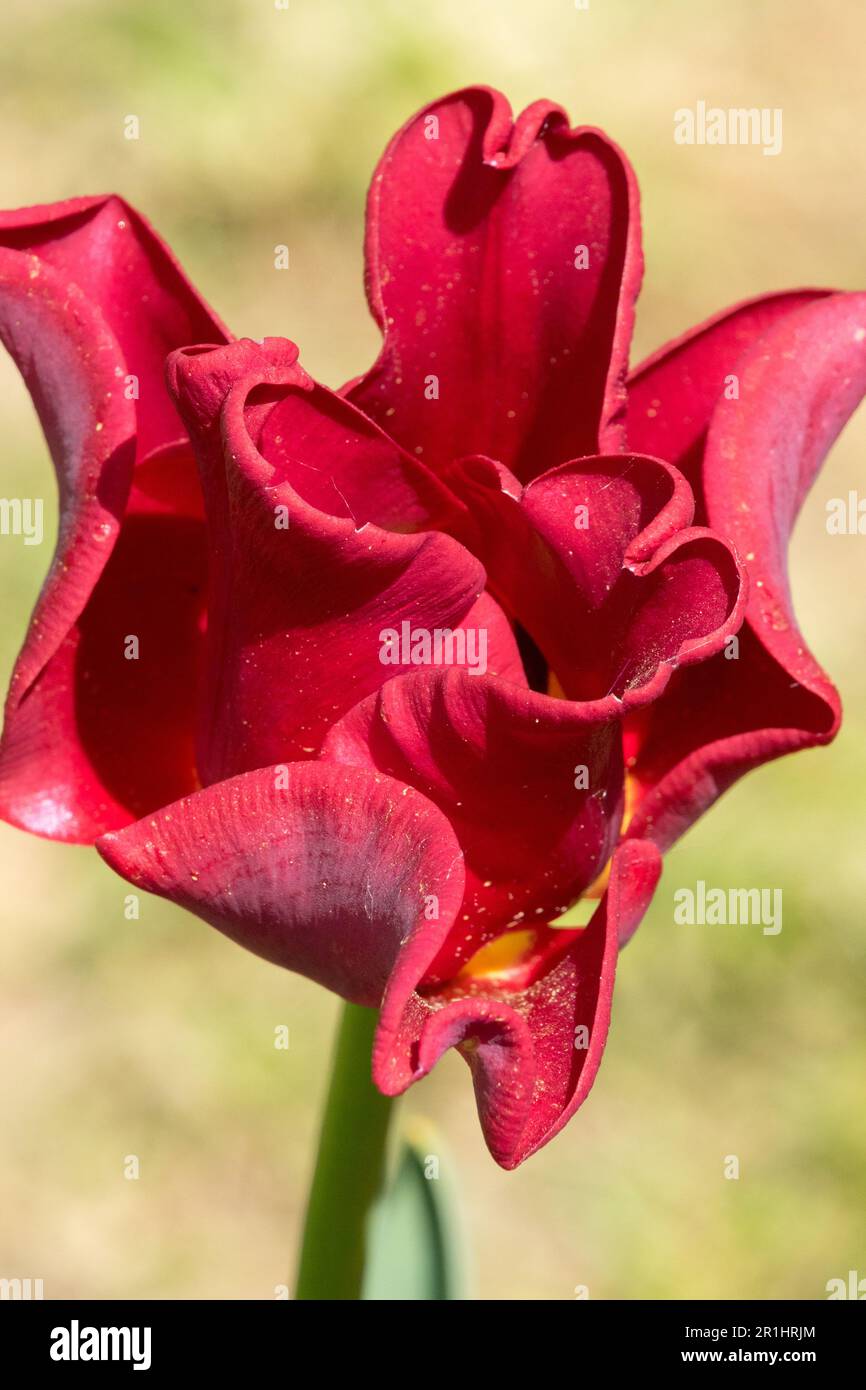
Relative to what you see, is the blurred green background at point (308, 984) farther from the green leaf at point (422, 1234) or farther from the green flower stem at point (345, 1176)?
the green flower stem at point (345, 1176)

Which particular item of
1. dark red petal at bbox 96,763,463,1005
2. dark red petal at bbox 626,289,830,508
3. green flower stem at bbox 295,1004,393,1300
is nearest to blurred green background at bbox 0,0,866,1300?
green flower stem at bbox 295,1004,393,1300

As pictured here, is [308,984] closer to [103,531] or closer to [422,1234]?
[422,1234]

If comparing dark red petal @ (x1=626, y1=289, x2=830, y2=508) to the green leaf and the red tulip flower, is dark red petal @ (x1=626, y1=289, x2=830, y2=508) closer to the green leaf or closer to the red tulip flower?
the red tulip flower

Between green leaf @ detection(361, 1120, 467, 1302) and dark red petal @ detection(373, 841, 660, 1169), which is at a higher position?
dark red petal @ detection(373, 841, 660, 1169)

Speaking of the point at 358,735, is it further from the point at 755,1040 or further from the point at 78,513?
the point at 755,1040

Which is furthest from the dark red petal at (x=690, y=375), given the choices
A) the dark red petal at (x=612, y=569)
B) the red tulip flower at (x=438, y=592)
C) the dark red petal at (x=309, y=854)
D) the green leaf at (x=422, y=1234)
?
the green leaf at (x=422, y=1234)


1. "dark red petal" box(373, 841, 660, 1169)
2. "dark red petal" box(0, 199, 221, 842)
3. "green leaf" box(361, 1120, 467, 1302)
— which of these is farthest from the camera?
"green leaf" box(361, 1120, 467, 1302)
